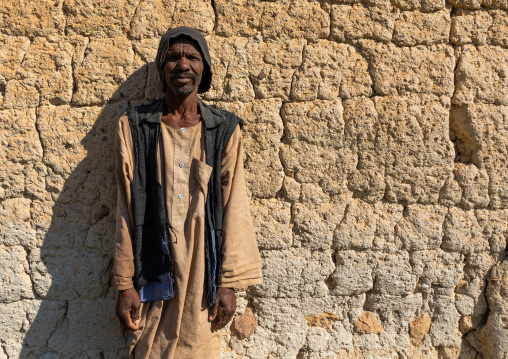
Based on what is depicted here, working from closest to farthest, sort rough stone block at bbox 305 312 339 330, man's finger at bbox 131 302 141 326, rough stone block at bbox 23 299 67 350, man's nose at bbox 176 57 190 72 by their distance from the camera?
man's nose at bbox 176 57 190 72 < man's finger at bbox 131 302 141 326 < rough stone block at bbox 23 299 67 350 < rough stone block at bbox 305 312 339 330

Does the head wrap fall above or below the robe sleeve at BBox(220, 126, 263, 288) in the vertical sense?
above

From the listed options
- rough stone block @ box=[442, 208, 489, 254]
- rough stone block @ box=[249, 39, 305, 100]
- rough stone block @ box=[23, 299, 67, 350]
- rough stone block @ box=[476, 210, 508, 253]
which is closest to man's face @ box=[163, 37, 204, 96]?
rough stone block @ box=[249, 39, 305, 100]

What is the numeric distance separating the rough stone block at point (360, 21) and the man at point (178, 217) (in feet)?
2.52

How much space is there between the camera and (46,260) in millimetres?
2277

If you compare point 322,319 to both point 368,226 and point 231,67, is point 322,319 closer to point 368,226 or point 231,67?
point 368,226

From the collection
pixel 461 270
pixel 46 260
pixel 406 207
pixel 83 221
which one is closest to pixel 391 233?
pixel 406 207

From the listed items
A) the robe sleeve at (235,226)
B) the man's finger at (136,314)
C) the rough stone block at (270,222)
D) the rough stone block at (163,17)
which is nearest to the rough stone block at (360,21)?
the rough stone block at (163,17)

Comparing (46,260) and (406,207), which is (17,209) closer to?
(46,260)

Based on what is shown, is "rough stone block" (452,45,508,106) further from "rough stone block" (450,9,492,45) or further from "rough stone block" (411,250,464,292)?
"rough stone block" (411,250,464,292)

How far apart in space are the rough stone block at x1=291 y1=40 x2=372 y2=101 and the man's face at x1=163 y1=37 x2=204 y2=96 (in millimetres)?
593

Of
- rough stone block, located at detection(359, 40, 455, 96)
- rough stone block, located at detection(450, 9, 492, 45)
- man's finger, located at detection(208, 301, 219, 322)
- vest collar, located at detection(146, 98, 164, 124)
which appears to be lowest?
man's finger, located at detection(208, 301, 219, 322)

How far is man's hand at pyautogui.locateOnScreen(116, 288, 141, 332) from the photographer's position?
1.97 m

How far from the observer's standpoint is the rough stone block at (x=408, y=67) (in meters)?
2.30

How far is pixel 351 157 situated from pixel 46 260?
1730 mm
